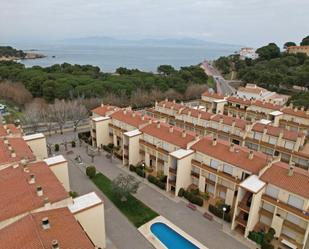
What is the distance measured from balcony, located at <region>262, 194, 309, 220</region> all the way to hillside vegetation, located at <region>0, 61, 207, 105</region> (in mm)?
47310

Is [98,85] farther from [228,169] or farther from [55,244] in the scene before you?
[55,244]

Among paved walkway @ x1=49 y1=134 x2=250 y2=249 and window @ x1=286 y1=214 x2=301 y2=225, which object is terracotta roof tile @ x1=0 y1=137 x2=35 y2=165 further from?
window @ x1=286 y1=214 x2=301 y2=225

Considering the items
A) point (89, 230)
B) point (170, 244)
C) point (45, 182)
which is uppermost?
point (45, 182)

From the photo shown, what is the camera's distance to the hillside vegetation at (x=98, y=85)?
205ft

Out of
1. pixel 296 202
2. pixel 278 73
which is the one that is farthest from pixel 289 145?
pixel 278 73

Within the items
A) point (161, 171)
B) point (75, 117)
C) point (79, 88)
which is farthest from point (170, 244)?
point (79, 88)

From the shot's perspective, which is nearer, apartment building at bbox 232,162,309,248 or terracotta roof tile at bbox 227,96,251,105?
apartment building at bbox 232,162,309,248

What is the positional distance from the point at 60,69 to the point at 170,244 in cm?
7884

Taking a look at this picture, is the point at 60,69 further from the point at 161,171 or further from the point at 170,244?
the point at 170,244

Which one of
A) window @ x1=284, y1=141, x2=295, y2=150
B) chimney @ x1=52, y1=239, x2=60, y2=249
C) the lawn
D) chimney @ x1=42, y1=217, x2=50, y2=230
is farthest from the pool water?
window @ x1=284, y1=141, x2=295, y2=150

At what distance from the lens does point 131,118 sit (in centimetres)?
3966

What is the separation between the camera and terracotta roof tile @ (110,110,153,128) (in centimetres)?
3809

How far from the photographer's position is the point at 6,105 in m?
64.6

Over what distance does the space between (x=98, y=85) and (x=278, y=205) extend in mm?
52919
